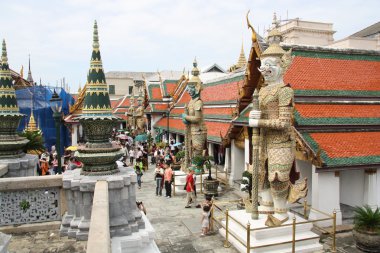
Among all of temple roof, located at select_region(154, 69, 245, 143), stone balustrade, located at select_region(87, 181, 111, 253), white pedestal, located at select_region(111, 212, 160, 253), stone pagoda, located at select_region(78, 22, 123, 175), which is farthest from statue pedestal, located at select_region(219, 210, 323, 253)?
temple roof, located at select_region(154, 69, 245, 143)

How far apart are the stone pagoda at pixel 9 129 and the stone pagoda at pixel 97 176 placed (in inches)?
128

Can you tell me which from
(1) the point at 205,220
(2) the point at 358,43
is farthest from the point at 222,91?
(2) the point at 358,43

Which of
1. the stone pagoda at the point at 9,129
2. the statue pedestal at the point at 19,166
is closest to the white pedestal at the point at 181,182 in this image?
the statue pedestal at the point at 19,166

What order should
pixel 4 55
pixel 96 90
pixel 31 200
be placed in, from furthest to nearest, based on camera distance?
pixel 4 55, pixel 96 90, pixel 31 200

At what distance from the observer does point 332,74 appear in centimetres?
1338

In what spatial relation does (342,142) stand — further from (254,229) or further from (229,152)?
(229,152)

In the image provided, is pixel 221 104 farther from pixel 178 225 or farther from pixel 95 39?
pixel 95 39

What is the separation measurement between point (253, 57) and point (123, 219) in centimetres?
889

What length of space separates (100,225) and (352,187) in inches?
445

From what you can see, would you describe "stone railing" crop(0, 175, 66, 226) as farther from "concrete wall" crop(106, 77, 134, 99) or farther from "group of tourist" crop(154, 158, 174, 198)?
"concrete wall" crop(106, 77, 134, 99)

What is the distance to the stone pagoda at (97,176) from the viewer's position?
644 cm

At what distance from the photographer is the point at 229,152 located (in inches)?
725

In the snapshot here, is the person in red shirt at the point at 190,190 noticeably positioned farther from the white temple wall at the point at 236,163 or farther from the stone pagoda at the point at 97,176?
the stone pagoda at the point at 97,176

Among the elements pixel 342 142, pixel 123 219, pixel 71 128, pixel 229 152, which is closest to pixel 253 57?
pixel 342 142
